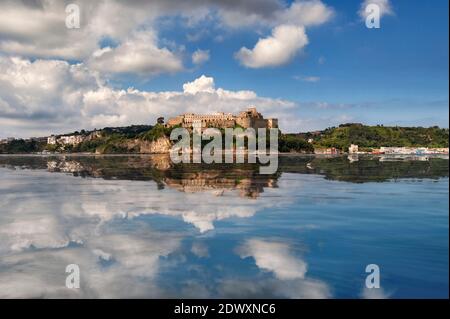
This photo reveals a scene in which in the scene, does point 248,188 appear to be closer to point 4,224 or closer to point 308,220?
point 308,220

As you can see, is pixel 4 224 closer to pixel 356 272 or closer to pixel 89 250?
pixel 89 250

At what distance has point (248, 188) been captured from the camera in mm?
36156

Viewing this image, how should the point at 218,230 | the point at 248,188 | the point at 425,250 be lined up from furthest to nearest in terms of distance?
1. the point at 248,188
2. the point at 218,230
3. the point at 425,250

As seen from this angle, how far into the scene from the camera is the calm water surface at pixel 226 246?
40.1 feet

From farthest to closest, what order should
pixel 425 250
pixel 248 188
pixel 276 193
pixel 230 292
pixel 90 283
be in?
pixel 248 188 < pixel 276 193 < pixel 425 250 < pixel 90 283 < pixel 230 292

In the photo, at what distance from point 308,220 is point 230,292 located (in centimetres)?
1064

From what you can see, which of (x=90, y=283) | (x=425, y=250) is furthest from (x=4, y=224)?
(x=425, y=250)

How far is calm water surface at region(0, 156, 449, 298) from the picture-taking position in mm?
12219

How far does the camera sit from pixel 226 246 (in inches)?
647
